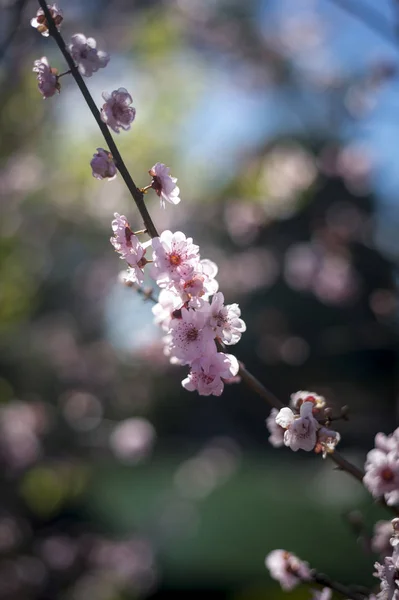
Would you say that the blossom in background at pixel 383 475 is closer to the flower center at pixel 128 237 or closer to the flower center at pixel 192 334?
the flower center at pixel 192 334

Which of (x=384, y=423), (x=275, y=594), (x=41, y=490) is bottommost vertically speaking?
(x=275, y=594)

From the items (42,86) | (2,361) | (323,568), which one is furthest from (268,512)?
(42,86)

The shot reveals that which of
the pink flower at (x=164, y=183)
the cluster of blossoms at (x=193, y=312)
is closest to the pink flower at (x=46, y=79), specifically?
the pink flower at (x=164, y=183)

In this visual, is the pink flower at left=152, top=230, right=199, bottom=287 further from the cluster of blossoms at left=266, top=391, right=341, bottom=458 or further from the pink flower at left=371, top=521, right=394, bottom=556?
the pink flower at left=371, top=521, right=394, bottom=556

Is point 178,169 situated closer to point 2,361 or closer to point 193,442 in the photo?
point 2,361

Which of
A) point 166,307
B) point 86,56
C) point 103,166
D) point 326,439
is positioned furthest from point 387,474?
point 86,56

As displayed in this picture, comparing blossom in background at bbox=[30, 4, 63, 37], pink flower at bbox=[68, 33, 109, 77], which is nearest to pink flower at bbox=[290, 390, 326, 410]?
pink flower at bbox=[68, 33, 109, 77]

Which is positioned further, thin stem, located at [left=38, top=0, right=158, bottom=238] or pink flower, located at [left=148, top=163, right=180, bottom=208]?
pink flower, located at [left=148, top=163, right=180, bottom=208]

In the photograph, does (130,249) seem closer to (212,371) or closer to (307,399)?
(212,371)
